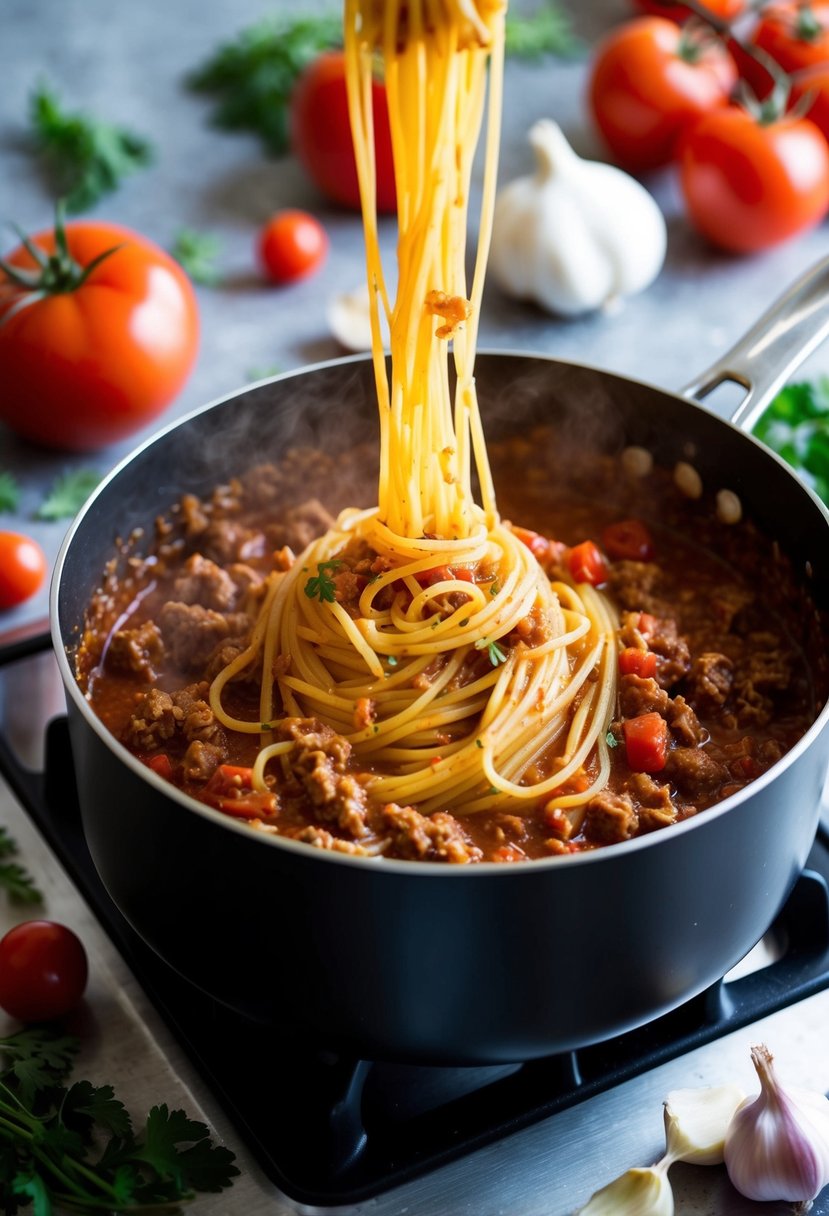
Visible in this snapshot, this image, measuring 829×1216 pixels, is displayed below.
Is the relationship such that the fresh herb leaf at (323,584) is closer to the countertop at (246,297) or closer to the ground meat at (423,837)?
the ground meat at (423,837)

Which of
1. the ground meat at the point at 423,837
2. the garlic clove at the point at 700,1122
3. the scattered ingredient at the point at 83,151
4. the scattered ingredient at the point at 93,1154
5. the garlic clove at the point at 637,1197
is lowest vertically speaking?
the garlic clove at the point at 700,1122

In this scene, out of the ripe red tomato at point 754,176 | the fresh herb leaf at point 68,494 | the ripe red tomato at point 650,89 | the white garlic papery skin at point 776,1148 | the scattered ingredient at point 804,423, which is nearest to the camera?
the white garlic papery skin at point 776,1148

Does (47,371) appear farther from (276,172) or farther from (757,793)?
(757,793)

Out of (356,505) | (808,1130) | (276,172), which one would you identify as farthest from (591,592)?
(276,172)

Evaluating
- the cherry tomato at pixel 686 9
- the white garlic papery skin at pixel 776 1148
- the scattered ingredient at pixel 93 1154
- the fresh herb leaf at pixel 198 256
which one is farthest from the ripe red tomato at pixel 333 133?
the white garlic papery skin at pixel 776 1148

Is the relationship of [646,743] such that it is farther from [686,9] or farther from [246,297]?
[686,9]

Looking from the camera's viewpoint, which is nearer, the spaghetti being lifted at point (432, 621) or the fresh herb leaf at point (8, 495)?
the spaghetti being lifted at point (432, 621)
